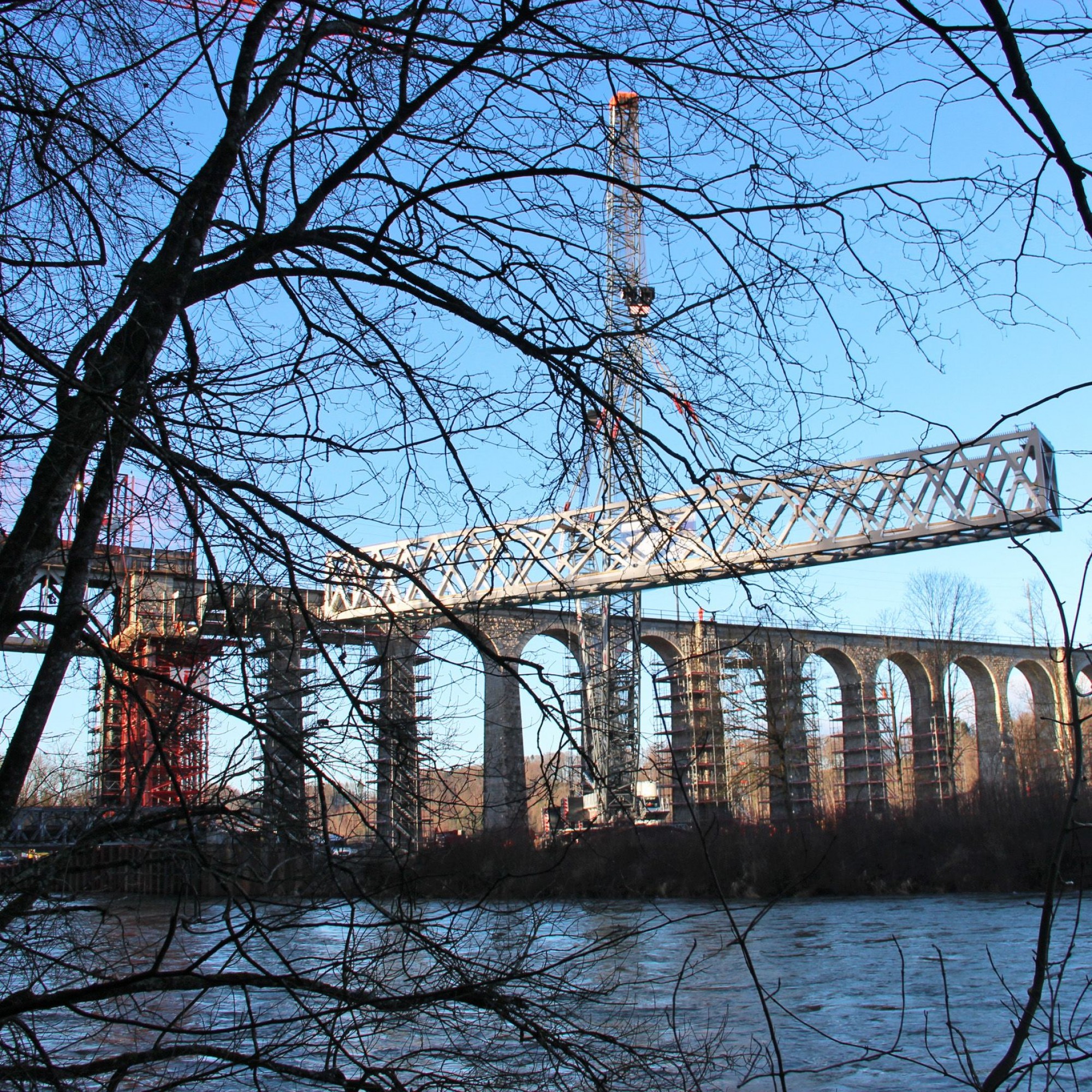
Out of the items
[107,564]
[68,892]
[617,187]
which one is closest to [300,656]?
[107,564]

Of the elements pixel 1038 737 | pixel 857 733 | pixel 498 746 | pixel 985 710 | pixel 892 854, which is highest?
pixel 985 710

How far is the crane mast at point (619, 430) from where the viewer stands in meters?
2.77

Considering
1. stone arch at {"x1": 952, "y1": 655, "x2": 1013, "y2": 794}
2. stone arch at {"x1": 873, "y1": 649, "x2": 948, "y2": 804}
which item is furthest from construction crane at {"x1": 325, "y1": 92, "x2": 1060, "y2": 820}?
stone arch at {"x1": 952, "y1": 655, "x2": 1013, "y2": 794}

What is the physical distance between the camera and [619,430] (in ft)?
10.1

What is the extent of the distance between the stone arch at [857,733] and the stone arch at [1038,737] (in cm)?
528

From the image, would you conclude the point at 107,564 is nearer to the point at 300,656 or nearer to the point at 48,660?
the point at 48,660

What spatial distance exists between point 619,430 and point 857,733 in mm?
45137

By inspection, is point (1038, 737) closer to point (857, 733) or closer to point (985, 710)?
point (857, 733)

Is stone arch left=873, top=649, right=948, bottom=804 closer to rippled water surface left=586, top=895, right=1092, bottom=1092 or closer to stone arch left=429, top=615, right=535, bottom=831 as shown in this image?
rippled water surface left=586, top=895, right=1092, bottom=1092

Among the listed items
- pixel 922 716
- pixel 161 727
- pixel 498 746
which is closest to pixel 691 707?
pixel 498 746

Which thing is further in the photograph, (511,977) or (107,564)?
(107,564)

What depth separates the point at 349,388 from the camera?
10.9 ft

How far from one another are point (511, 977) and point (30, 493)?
166 cm

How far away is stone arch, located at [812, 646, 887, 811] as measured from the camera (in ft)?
150
